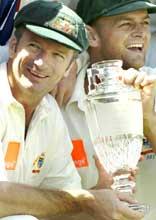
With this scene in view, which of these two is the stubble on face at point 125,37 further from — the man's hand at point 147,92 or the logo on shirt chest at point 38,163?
the logo on shirt chest at point 38,163

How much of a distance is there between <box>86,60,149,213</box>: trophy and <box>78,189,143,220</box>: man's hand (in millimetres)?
26

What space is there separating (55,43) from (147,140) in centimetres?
54

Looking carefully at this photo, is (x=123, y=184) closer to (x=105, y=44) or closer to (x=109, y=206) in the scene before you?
(x=109, y=206)

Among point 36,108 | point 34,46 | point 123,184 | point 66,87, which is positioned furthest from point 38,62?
point 123,184

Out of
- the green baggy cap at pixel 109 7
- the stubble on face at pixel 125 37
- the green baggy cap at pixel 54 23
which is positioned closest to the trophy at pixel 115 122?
the green baggy cap at pixel 54 23

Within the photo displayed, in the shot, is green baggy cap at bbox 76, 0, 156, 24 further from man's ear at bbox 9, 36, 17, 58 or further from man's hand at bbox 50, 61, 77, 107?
man's ear at bbox 9, 36, 17, 58

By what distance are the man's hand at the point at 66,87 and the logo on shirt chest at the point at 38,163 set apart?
9.5 inches

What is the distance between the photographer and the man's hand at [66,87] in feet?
10.6

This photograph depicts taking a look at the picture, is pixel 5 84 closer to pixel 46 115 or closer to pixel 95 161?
pixel 46 115

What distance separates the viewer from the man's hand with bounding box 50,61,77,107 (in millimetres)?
3246

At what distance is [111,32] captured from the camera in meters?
3.42

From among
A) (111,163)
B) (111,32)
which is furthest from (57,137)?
(111,32)

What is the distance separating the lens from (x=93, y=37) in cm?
346

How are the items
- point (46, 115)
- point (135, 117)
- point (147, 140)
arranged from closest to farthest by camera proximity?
point (135, 117)
point (46, 115)
point (147, 140)
